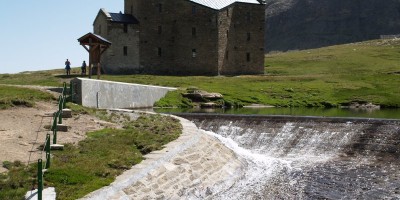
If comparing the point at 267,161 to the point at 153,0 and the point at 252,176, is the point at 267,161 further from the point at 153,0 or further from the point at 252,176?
the point at 153,0

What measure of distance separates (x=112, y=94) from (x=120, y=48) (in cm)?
4239

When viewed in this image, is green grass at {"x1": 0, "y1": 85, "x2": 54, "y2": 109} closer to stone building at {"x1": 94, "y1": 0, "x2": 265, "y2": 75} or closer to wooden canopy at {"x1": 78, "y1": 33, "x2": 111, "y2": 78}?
wooden canopy at {"x1": 78, "y1": 33, "x2": 111, "y2": 78}

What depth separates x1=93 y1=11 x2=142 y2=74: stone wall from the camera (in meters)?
82.6

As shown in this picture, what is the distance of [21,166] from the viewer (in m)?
17.7

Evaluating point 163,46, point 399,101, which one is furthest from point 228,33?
point 399,101

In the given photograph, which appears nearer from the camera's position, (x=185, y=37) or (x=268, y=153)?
(x=268, y=153)

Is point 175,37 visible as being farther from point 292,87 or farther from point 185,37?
point 292,87

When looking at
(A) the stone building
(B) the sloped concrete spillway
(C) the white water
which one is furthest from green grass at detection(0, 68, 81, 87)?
(C) the white water

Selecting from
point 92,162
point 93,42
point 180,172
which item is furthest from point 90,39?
point 92,162

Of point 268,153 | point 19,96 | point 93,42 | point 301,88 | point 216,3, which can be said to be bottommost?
point 268,153

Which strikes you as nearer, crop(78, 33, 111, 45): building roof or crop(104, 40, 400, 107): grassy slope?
crop(78, 33, 111, 45): building roof

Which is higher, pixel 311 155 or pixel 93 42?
pixel 93 42

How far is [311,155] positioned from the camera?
97.1 feet

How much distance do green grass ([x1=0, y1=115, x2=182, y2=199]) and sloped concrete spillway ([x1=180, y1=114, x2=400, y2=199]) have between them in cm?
366
